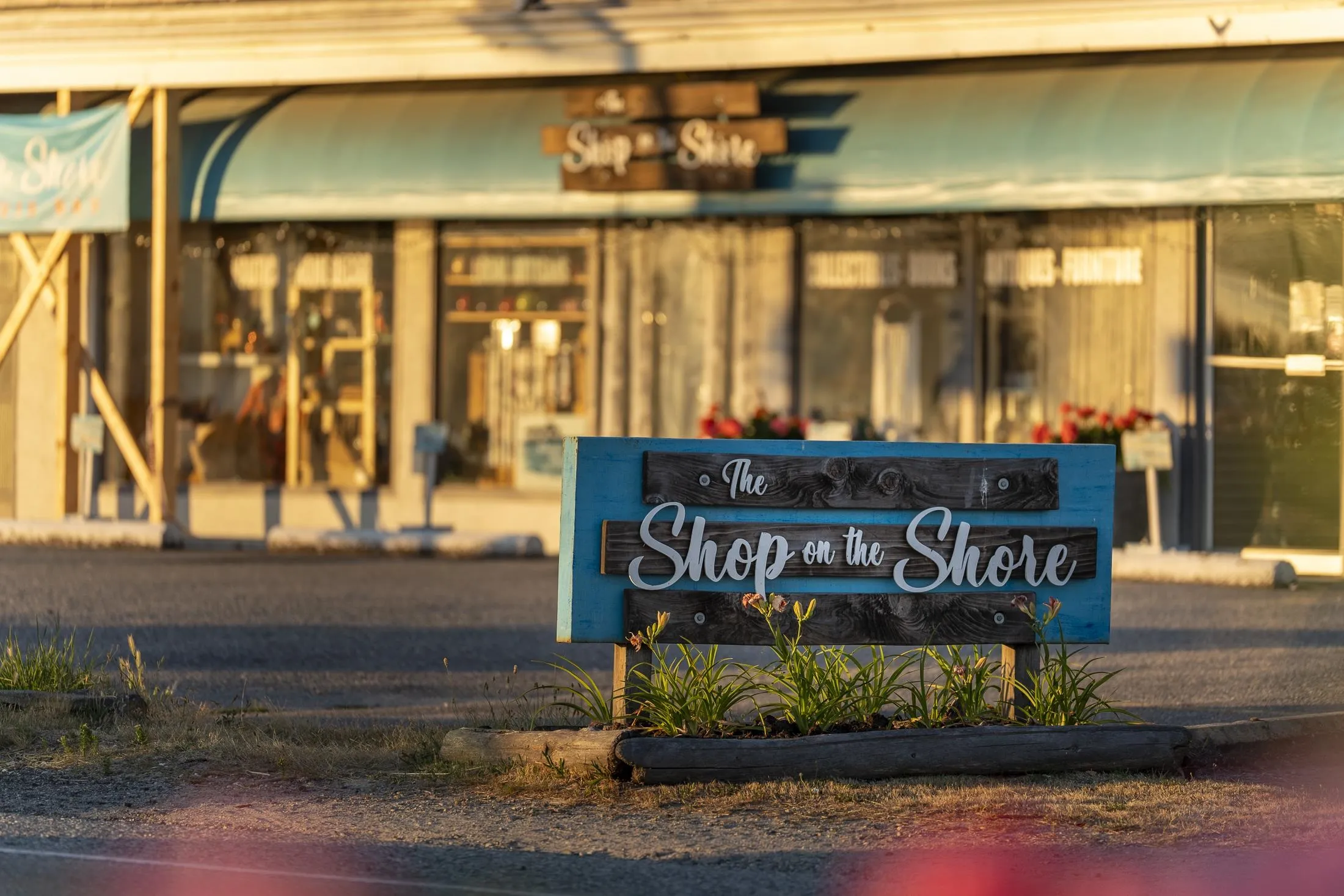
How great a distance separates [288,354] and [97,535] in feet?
8.33

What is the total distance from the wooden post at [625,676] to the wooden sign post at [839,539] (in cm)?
1

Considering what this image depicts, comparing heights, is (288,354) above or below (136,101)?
below

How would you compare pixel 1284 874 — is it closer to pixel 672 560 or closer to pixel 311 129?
pixel 672 560

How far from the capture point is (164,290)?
16.3 meters

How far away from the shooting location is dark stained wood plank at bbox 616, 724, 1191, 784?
6516 millimetres

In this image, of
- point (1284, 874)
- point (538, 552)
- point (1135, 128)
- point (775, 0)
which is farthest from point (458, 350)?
point (1284, 874)

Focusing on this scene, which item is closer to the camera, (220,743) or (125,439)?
(220,743)

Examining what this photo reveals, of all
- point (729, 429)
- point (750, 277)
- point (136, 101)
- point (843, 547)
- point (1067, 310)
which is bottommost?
point (843, 547)

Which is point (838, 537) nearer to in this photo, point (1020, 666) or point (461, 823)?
point (1020, 666)

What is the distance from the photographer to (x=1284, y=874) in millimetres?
5562

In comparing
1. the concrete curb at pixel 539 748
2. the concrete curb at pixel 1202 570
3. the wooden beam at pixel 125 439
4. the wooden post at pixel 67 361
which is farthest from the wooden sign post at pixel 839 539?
the wooden post at pixel 67 361

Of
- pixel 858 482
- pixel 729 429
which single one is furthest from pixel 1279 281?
pixel 858 482

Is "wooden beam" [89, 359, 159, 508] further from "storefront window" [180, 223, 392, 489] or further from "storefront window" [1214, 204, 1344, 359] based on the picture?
"storefront window" [1214, 204, 1344, 359]

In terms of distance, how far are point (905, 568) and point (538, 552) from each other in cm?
941
